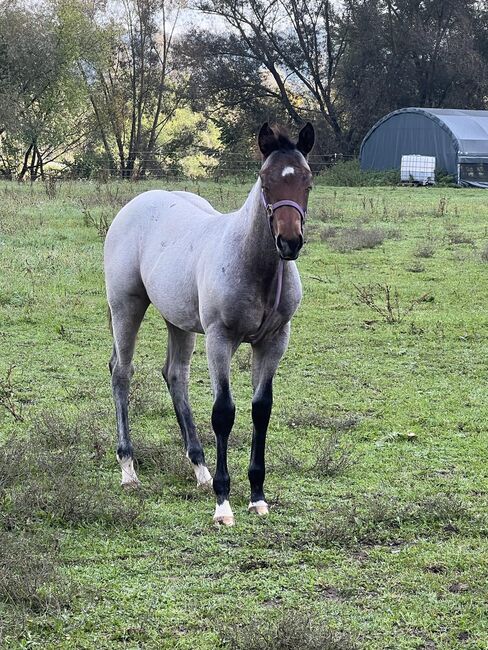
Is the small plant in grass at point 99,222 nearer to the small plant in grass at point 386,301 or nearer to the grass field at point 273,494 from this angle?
the grass field at point 273,494

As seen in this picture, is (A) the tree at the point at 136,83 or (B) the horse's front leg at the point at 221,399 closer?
(B) the horse's front leg at the point at 221,399

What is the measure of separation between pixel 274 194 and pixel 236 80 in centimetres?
3927

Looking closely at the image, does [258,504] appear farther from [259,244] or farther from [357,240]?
[357,240]

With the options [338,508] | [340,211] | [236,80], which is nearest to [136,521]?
[338,508]

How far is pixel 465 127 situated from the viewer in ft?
109

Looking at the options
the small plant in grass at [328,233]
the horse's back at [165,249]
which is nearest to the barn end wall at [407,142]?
the small plant in grass at [328,233]

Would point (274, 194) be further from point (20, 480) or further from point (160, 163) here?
point (160, 163)

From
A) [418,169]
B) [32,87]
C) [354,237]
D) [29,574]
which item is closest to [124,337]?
[29,574]

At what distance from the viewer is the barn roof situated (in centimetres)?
3186

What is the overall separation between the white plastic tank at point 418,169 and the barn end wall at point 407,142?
0.69 metres

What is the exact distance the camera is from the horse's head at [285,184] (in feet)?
14.5

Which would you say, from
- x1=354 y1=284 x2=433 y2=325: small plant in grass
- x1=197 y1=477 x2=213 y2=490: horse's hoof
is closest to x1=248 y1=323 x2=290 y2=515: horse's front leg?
x1=197 y1=477 x2=213 y2=490: horse's hoof

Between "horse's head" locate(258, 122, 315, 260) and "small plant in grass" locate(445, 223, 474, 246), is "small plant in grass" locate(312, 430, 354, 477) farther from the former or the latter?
"small plant in grass" locate(445, 223, 474, 246)

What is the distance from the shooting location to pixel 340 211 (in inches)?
772
